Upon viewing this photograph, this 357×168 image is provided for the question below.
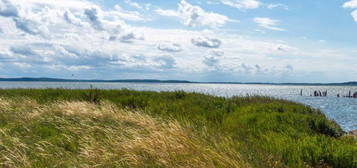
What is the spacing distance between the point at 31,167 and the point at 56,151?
1223 millimetres

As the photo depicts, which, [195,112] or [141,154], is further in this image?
[195,112]

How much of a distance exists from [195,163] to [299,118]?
260 inches

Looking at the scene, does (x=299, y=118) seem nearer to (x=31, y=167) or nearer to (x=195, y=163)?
(x=195, y=163)

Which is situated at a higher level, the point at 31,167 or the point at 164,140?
the point at 164,140

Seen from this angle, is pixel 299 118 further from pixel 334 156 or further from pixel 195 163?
pixel 195 163

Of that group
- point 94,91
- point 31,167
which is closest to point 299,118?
point 31,167

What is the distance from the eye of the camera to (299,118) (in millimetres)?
10703

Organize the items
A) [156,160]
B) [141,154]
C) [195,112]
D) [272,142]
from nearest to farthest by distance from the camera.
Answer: [156,160] → [141,154] → [272,142] → [195,112]

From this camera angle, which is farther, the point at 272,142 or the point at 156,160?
the point at 272,142

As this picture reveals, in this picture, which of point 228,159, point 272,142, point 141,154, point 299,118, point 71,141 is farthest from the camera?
point 299,118

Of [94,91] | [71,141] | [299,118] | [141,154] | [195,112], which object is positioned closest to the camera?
[141,154]

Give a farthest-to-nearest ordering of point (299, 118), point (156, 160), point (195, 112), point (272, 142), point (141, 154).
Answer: point (195, 112)
point (299, 118)
point (272, 142)
point (141, 154)
point (156, 160)

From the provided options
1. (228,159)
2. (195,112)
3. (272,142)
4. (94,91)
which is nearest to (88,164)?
(228,159)

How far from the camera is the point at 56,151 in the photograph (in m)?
7.19
